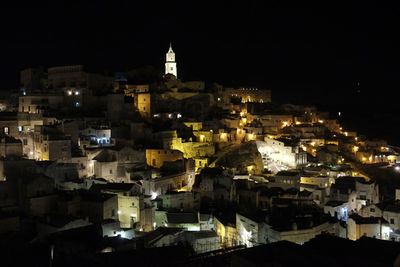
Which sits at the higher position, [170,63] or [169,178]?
[170,63]

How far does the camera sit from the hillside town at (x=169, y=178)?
18516 mm

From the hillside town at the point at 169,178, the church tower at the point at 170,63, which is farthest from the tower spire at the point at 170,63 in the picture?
the hillside town at the point at 169,178

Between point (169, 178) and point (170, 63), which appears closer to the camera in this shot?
point (169, 178)

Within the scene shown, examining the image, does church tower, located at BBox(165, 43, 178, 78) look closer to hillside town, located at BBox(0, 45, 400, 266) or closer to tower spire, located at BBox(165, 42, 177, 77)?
tower spire, located at BBox(165, 42, 177, 77)

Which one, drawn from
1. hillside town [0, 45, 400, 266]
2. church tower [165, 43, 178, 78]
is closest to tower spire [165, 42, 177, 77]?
church tower [165, 43, 178, 78]

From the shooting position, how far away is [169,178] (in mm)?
28094

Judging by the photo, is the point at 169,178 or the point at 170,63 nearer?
the point at 169,178

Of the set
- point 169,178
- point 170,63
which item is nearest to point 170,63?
point 170,63

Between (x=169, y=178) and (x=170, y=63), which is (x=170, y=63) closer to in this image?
(x=170, y=63)

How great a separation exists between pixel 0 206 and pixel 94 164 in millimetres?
8286

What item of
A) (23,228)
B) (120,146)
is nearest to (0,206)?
(23,228)

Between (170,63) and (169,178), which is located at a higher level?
(170,63)

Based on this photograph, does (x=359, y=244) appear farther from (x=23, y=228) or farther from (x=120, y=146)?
(x=120, y=146)

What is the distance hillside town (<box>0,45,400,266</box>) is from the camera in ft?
60.7
